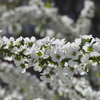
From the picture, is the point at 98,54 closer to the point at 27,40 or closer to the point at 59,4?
the point at 27,40

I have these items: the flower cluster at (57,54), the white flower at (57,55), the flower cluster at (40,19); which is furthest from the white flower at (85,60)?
the flower cluster at (40,19)

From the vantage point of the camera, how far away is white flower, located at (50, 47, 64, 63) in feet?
5.25

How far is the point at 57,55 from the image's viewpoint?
1.60 m

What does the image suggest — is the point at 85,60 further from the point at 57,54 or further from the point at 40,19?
the point at 40,19

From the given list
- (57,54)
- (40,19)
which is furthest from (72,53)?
(40,19)

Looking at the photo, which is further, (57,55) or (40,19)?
(40,19)

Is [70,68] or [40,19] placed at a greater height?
[40,19]

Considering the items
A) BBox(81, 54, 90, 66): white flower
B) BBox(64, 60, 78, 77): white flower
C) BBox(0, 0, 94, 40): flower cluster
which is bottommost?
BBox(64, 60, 78, 77): white flower

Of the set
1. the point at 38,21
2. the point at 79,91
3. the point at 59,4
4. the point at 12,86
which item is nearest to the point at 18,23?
the point at 38,21

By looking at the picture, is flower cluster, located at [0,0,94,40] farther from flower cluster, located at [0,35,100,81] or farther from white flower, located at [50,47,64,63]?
white flower, located at [50,47,64,63]

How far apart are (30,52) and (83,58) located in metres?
0.33

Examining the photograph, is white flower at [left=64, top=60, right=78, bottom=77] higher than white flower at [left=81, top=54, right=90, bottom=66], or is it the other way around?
white flower at [left=81, top=54, right=90, bottom=66]

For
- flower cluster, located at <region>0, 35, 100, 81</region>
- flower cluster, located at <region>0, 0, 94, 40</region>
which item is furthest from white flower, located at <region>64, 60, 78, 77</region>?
flower cluster, located at <region>0, 0, 94, 40</region>

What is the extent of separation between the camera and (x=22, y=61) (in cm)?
173
